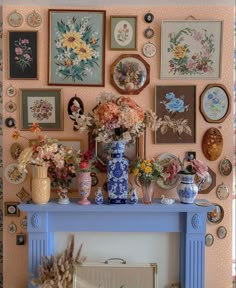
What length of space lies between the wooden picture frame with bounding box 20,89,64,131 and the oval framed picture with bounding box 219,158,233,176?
103cm

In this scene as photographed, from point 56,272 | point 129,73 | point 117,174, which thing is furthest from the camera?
point 129,73

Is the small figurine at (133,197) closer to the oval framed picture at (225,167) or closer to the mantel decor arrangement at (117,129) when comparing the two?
the mantel decor arrangement at (117,129)

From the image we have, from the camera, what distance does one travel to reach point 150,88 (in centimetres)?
212

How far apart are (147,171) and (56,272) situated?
0.74 meters

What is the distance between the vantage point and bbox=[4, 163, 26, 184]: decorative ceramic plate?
2.12 metres

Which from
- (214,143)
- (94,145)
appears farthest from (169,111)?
(94,145)

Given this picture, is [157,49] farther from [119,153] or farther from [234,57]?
[119,153]

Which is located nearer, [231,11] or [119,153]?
[119,153]

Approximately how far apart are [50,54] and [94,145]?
2.04 ft

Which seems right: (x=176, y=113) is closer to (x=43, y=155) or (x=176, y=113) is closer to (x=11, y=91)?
(x=43, y=155)

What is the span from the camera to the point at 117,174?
6.40 ft

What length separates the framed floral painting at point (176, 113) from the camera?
211 cm

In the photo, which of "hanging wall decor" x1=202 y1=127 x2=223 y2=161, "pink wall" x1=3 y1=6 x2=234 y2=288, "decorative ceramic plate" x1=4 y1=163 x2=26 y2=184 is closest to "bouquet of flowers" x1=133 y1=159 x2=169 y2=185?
"pink wall" x1=3 y1=6 x2=234 y2=288

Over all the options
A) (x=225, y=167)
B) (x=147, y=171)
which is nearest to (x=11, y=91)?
(x=147, y=171)
